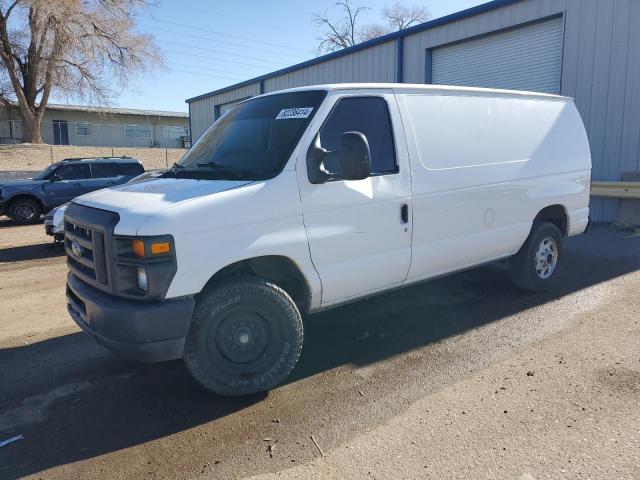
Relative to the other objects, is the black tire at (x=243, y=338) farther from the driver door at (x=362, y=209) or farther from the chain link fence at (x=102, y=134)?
the chain link fence at (x=102, y=134)

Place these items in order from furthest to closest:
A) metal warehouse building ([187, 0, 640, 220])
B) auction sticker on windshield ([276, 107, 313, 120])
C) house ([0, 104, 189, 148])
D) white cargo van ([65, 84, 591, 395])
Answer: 1. house ([0, 104, 189, 148])
2. metal warehouse building ([187, 0, 640, 220])
3. auction sticker on windshield ([276, 107, 313, 120])
4. white cargo van ([65, 84, 591, 395])

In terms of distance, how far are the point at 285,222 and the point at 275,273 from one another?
49 cm

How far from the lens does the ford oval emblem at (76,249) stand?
3.79 meters

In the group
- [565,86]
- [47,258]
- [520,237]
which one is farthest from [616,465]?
[565,86]

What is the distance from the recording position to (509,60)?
12773 millimetres

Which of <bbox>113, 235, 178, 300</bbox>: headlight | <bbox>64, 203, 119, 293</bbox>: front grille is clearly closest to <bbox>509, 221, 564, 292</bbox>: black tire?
<bbox>113, 235, 178, 300</bbox>: headlight

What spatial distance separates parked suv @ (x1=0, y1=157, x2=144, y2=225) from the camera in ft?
46.2

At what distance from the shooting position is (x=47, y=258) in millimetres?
9523

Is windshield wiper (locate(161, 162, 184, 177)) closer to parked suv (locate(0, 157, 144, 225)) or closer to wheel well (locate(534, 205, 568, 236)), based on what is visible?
wheel well (locate(534, 205, 568, 236))

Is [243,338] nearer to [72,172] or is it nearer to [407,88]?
[407,88]

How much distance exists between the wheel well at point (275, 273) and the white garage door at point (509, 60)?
10401mm

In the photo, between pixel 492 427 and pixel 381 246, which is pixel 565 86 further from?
pixel 492 427

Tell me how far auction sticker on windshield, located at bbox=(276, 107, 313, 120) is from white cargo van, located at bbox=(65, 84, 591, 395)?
1 centimetres

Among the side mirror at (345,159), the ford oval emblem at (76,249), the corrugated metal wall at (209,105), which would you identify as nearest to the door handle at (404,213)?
the side mirror at (345,159)
